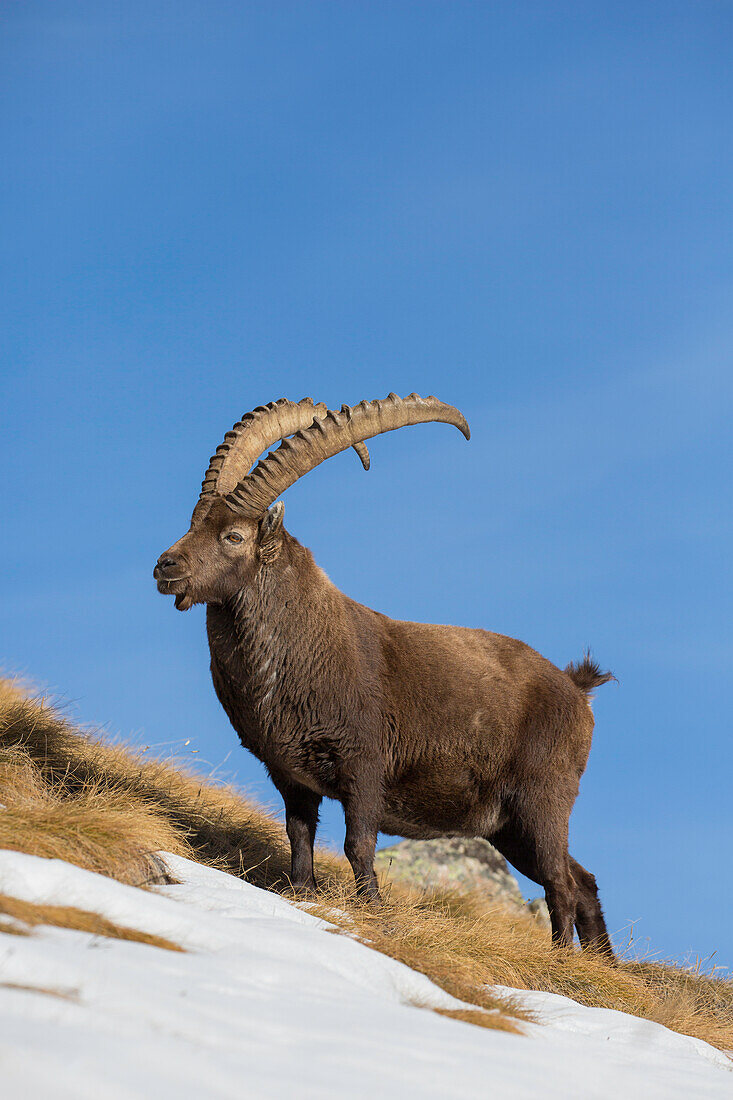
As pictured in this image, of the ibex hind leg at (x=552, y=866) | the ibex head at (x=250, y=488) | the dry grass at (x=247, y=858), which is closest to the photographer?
the dry grass at (x=247, y=858)

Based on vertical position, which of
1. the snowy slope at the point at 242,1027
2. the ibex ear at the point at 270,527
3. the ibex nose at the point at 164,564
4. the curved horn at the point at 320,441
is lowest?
the snowy slope at the point at 242,1027

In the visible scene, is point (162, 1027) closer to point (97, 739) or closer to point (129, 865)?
point (129, 865)

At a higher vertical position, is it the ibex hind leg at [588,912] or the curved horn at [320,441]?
the curved horn at [320,441]

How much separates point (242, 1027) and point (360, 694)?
4764 mm

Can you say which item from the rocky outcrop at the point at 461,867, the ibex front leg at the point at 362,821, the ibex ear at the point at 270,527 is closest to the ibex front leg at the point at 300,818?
the ibex front leg at the point at 362,821

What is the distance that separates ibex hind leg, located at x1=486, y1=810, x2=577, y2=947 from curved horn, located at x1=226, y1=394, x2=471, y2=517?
381 centimetres

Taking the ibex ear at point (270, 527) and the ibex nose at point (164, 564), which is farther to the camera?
the ibex ear at point (270, 527)

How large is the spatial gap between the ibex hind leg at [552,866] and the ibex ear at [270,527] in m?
3.52

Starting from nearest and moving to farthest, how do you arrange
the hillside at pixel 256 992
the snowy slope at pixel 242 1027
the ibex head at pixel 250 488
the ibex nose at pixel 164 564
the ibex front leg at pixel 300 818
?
the snowy slope at pixel 242 1027 → the hillside at pixel 256 992 → the ibex nose at pixel 164 564 → the ibex head at pixel 250 488 → the ibex front leg at pixel 300 818

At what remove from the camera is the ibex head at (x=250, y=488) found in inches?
321

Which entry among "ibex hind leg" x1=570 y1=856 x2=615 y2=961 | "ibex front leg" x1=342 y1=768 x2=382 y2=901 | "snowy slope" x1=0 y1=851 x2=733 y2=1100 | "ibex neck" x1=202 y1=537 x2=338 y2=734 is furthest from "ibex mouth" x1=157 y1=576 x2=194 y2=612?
"ibex hind leg" x1=570 y1=856 x2=615 y2=961

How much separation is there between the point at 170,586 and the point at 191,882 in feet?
7.53

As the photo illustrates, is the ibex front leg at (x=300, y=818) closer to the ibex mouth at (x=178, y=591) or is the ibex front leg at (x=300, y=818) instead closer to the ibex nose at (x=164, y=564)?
the ibex mouth at (x=178, y=591)

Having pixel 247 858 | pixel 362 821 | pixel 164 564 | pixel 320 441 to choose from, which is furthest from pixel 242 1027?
pixel 247 858
